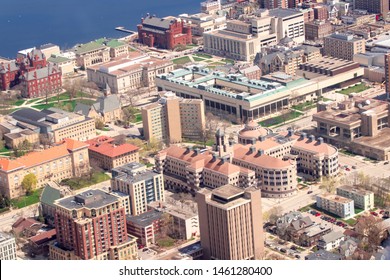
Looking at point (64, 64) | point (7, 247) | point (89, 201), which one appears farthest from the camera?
point (64, 64)

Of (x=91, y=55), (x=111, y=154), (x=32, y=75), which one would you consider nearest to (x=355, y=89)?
(x=111, y=154)

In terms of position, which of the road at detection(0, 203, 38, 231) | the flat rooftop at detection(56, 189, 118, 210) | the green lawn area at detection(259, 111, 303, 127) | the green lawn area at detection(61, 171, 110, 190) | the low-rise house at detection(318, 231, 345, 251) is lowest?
the green lawn area at detection(259, 111, 303, 127)

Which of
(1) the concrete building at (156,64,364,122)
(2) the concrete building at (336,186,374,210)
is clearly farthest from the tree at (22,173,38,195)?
(2) the concrete building at (336,186,374,210)

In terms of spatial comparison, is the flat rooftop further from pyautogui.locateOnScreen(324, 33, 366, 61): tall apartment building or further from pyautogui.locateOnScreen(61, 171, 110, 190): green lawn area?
pyautogui.locateOnScreen(324, 33, 366, 61): tall apartment building

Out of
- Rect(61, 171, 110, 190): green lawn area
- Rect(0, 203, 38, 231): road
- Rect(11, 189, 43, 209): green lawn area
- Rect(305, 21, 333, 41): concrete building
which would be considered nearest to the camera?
Rect(0, 203, 38, 231): road

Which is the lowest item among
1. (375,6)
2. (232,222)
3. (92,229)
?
(375,6)

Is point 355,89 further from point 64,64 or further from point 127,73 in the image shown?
point 64,64

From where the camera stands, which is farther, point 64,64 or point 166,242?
point 64,64
